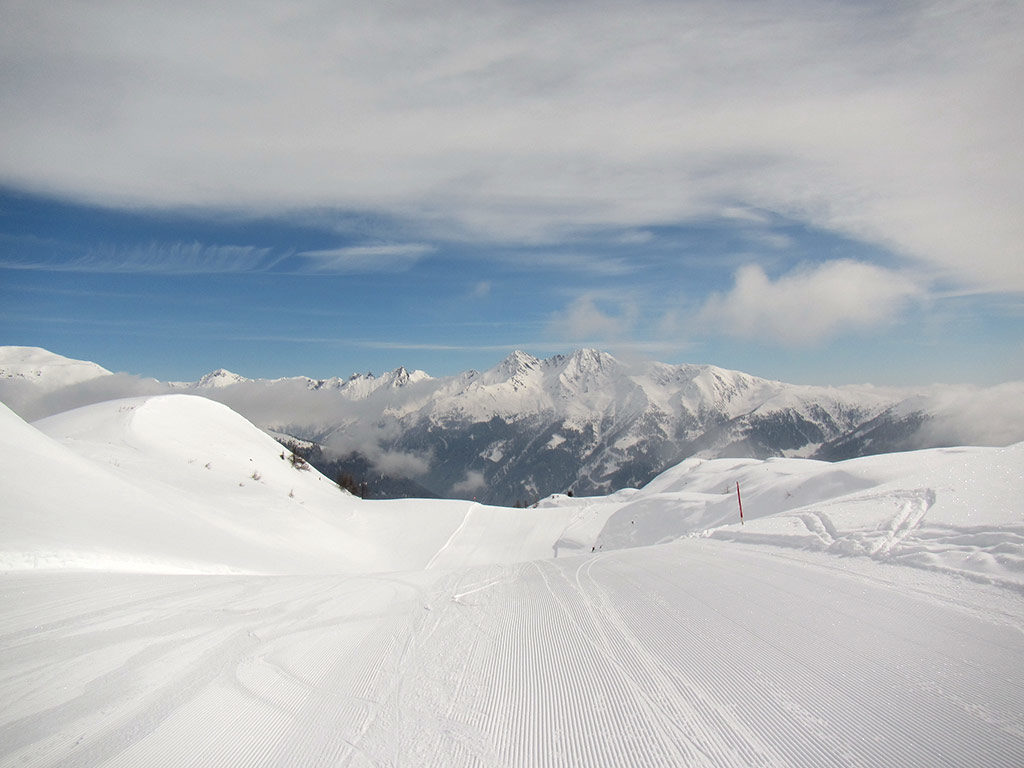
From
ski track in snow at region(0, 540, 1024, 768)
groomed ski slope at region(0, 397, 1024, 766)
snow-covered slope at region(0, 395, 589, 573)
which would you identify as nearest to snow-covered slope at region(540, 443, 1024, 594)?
groomed ski slope at region(0, 397, 1024, 766)

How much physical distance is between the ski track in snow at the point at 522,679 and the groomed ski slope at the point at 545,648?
2cm

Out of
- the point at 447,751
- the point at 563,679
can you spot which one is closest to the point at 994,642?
the point at 563,679

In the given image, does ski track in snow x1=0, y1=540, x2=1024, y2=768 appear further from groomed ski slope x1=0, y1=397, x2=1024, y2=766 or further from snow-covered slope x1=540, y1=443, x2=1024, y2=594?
snow-covered slope x1=540, y1=443, x2=1024, y2=594

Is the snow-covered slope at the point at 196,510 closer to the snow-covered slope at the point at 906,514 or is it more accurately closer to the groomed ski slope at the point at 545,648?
the groomed ski slope at the point at 545,648

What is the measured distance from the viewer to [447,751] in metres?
3.35

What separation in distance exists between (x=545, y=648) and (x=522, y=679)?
821mm

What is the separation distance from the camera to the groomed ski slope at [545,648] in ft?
11.1

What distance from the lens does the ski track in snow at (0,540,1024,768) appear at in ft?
10.9

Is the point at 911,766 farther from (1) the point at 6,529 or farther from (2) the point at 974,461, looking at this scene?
(2) the point at 974,461

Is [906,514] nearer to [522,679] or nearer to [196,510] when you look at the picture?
[522,679]

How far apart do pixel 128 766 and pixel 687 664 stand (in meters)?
4.10

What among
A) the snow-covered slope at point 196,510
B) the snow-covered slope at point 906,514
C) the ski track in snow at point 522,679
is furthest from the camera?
the snow-covered slope at point 196,510

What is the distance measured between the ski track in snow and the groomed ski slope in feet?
0.08

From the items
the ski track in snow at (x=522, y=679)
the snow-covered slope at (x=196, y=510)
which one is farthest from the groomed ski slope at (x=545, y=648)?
the snow-covered slope at (x=196, y=510)
